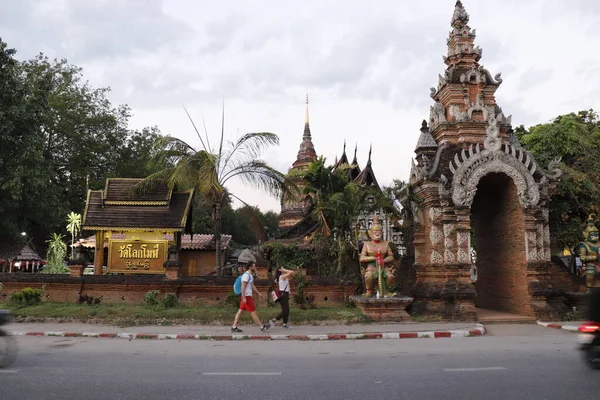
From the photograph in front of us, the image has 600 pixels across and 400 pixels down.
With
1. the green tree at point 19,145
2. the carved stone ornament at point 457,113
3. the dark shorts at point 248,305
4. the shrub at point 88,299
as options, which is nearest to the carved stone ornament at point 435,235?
the carved stone ornament at point 457,113

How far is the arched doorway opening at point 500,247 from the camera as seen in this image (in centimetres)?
1392

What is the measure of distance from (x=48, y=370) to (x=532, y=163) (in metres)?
12.9

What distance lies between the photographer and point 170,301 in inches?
534

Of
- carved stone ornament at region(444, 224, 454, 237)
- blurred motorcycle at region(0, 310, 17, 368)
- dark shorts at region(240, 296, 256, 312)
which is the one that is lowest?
blurred motorcycle at region(0, 310, 17, 368)

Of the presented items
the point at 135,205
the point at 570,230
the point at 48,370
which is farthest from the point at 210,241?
the point at 48,370

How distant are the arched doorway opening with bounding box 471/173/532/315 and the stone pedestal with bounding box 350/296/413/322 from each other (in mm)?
3696

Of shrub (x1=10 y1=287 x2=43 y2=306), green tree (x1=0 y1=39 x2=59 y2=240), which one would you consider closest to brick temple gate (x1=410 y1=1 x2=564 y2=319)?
shrub (x1=10 y1=287 x2=43 y2=306)

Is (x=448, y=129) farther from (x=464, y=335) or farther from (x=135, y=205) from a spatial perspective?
(x=135, y=205)

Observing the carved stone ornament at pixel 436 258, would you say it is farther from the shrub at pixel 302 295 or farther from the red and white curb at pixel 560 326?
the shrub at pixel 302 295

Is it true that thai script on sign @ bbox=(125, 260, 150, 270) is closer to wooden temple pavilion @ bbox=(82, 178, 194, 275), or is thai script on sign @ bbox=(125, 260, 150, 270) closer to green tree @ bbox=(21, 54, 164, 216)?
wooden temple pavilion @ bbox=(82, 178, 194, 275)

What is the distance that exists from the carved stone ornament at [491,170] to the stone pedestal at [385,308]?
10.7 ft

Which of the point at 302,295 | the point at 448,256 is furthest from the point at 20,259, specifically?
the point at 448,256

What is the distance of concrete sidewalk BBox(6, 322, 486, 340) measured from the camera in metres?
10.4

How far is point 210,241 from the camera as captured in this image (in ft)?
86.5
